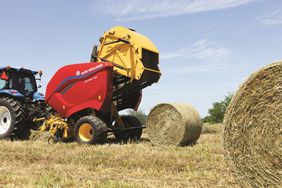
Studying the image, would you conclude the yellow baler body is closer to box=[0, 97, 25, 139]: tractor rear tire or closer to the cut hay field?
the cut hay field

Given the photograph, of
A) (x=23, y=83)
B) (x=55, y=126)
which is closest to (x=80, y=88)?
(x=55, y=126)

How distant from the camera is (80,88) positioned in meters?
10.5

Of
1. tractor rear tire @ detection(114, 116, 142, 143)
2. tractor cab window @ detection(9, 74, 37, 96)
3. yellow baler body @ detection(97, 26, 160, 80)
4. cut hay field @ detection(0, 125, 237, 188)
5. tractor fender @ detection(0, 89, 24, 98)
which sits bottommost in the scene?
cut hay field @ detection(0, 125, 237, 188)

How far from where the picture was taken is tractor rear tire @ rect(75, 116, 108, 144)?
977cm

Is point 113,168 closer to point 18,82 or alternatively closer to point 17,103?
point 17,103

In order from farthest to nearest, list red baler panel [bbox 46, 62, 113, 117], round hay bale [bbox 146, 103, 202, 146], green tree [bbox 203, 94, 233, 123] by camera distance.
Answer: green tree [bbox 203, 94, 233, 123] → red baler panel [bbox 46, 62, 113, 117] → round hay bale [bbox 146, 103, 202, 146]

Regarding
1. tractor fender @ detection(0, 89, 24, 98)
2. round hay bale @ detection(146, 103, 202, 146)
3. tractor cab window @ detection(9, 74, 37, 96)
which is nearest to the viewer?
round hay bale @ detection(146, 103, 202, 146)

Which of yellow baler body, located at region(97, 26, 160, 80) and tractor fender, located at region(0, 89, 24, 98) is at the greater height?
yellow baler body, located at region(97, 26, 160, 80)

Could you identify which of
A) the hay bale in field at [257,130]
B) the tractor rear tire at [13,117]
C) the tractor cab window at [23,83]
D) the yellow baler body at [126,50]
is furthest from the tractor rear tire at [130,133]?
the hay bale in field at [257,130]

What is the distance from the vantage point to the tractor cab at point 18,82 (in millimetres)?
11945

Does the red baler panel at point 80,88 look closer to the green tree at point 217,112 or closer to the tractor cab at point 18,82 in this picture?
the tractor cab at point 18,82

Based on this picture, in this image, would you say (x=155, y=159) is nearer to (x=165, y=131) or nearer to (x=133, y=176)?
(x=133, y=176)

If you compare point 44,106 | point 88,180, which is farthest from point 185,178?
point 44,106

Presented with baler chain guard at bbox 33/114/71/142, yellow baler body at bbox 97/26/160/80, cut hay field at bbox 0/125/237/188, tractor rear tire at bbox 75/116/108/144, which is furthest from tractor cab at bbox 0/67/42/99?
cut hay field at bbox 0/125/237/188
